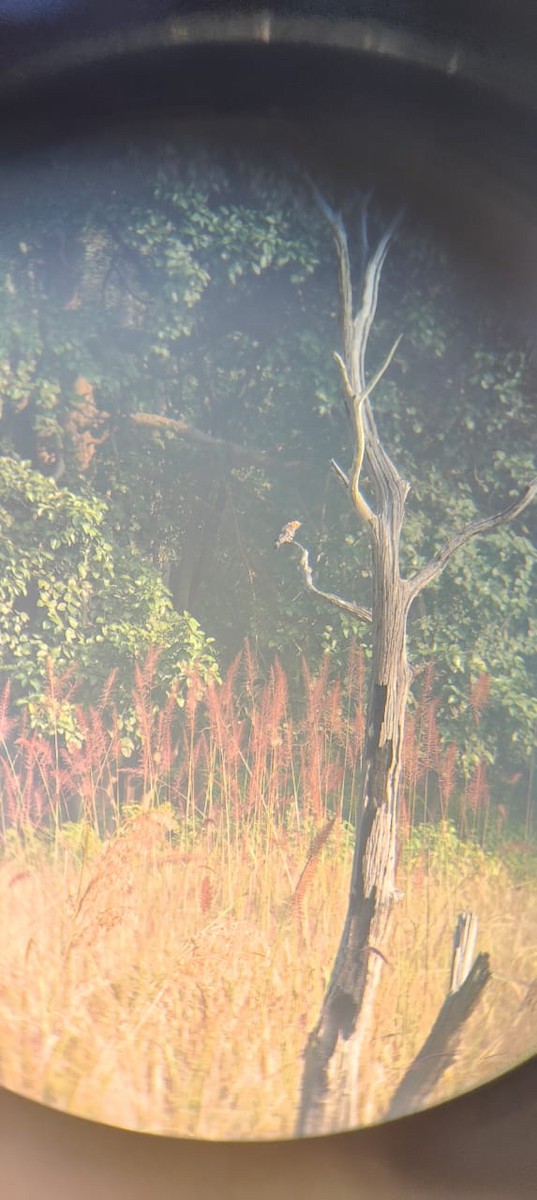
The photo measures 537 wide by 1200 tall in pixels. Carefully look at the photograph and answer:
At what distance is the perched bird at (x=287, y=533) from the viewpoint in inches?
45.3

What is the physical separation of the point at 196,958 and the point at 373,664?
428 mm

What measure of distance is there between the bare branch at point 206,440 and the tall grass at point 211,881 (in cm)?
24

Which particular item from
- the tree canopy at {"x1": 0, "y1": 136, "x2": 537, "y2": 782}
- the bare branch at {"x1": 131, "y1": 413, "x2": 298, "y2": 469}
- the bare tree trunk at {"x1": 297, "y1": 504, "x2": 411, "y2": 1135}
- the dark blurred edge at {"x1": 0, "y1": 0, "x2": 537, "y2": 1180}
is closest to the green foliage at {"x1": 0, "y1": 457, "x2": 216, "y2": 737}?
the tree canopy at {"x1": 0, "y1": 136, "x2": 537, "y2": 782}

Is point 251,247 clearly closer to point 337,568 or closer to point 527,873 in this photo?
point 337,568

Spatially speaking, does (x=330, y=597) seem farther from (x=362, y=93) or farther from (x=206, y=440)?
(x=362, y=93)

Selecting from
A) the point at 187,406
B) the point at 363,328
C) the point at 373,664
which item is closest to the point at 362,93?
the point at 363,328

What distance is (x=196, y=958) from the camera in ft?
3.81

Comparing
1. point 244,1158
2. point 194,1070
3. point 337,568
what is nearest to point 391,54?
point 337,568

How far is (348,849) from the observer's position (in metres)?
1.17

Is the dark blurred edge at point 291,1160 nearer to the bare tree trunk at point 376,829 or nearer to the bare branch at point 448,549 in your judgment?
the bare tree trunk at point 376,829

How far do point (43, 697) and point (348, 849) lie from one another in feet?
1.40

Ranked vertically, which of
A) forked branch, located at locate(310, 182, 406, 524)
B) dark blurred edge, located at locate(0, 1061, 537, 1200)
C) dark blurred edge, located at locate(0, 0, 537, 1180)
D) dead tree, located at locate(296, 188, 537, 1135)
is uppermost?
dark blurred edge, located at locate(0, 0, 537, 1180)

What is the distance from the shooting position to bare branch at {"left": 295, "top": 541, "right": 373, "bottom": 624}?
1.15m

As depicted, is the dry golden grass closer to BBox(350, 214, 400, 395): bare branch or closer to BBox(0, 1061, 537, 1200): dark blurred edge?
BBox(0, 1061, 537, 1200): dark blurred edge
